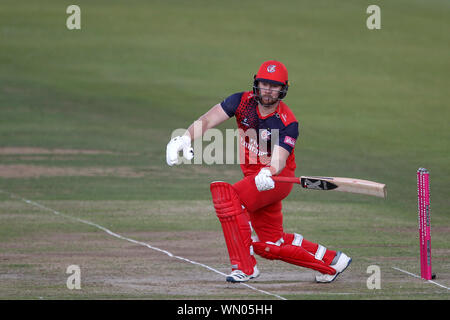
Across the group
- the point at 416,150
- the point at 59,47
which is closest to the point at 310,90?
the point at 416,150

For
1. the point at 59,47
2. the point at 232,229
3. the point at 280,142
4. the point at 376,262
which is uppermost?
the point at 59,47

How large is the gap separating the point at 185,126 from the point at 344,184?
15003 millimetres

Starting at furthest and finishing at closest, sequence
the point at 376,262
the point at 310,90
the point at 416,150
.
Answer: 1. the point at 310,90
2. the point at 416,150
3. the point at 376,262

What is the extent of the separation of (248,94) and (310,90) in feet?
62.7

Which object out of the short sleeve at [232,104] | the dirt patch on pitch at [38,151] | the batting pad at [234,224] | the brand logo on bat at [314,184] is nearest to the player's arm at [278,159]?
the brand logo on bat at [314,184]

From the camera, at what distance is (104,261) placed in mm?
10602

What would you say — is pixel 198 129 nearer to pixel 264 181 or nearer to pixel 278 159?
pixel 278 159

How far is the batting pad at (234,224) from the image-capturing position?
28.8 feet

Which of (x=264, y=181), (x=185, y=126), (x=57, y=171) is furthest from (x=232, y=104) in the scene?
(x=185, y=126)

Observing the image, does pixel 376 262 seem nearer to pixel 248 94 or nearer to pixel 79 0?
pixel 248 94

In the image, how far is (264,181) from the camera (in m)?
8.55

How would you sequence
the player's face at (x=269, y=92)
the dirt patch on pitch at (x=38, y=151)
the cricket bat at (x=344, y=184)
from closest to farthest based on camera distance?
the cricket bat at (x=344, y=184)
the player's face at (x=269, y=92)
the dirt patch on pitch at (x=38, y=151)

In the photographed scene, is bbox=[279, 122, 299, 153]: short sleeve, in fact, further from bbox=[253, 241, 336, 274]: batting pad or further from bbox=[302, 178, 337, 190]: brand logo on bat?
bbox=[253, 241, 336, 274]: batting pad

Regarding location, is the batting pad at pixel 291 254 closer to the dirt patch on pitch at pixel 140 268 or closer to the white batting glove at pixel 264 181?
the dirt patch on pitch at pixel 140 268
